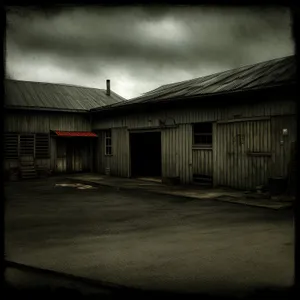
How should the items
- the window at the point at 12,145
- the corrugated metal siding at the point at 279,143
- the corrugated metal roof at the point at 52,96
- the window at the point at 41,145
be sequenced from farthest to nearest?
the corrugated metal roof at the point at 52,96
the window at the point at 41,145
the window at the point at 12,145
the corrugated metal siding at the point at 279,143

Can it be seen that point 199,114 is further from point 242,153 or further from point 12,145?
point 12,145

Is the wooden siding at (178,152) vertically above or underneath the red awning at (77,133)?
underneath

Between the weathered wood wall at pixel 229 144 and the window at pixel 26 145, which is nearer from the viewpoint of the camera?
the weathered wood wall at pixel 229 144

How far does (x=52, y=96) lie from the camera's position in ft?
70.0

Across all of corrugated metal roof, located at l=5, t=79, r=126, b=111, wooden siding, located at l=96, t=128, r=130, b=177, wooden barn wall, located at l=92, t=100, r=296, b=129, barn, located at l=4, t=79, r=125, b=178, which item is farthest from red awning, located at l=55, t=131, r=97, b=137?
corrugated metal roof, located at l=5, t=79, r=126, b=111

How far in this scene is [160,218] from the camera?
25.1ft

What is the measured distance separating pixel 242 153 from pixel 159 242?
706cm

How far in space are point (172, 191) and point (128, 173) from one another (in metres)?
5.94

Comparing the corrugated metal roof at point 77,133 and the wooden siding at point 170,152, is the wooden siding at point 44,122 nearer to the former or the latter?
the corrugated metal roof at point 77,133

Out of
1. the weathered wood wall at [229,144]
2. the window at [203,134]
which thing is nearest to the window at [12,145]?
the weathered wood wall at [229,144]

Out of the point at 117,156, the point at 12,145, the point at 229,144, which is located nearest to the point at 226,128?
the point at 229,144

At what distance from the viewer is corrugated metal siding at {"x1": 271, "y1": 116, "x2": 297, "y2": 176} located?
10281 mm

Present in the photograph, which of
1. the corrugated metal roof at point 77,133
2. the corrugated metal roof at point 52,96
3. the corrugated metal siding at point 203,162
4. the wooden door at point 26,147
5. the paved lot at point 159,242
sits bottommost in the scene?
the paved lot at point 159,242

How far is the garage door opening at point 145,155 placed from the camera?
18.4 m
